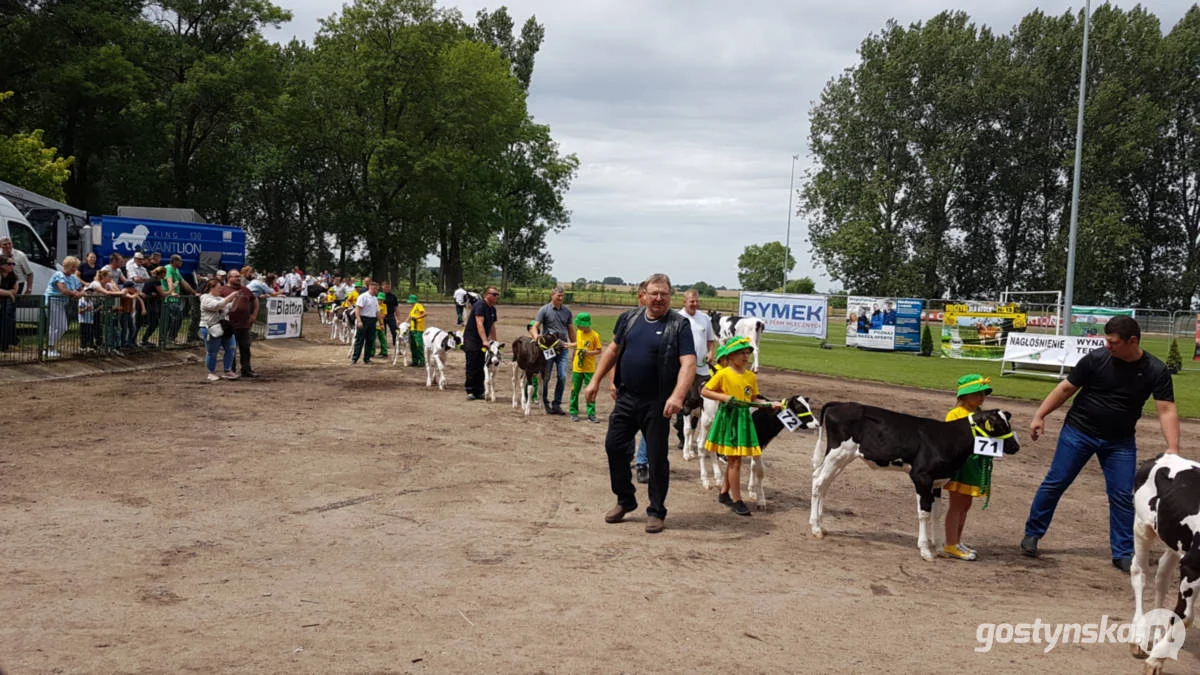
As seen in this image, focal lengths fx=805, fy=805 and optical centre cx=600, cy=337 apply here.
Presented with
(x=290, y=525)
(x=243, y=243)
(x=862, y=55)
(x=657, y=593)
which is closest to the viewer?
(x=657, y=593)

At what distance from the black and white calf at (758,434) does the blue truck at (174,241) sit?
71.6 feet

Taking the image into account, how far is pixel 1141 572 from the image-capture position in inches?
205

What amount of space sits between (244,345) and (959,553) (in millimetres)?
13917

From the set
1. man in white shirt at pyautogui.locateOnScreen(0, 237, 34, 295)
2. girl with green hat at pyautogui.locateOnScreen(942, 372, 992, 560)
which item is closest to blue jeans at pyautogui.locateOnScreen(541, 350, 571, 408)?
girl with green hat at pyautogui.locateOnScreen(942, 372, 992, 560)

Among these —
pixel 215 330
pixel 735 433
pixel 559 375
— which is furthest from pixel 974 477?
pixel 215 330

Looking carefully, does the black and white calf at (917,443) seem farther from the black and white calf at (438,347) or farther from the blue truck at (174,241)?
the blue truck at (174,241)

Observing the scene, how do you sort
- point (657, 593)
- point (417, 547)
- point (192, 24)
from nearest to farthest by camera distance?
point (657, 593), point (417, 547), point (192, 24)

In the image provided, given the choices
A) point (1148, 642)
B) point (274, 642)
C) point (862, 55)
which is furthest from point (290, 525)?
point (862, 55)

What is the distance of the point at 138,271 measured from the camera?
706 inches

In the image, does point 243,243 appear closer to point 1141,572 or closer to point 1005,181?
point 1141,572

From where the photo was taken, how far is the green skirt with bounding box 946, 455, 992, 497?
6.64m

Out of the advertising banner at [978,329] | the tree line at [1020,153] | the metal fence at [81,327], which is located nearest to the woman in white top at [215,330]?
the metal fence at [81,327]

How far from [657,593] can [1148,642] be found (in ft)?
9.96

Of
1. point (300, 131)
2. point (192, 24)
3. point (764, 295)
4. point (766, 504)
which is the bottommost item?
point (766, 504)
